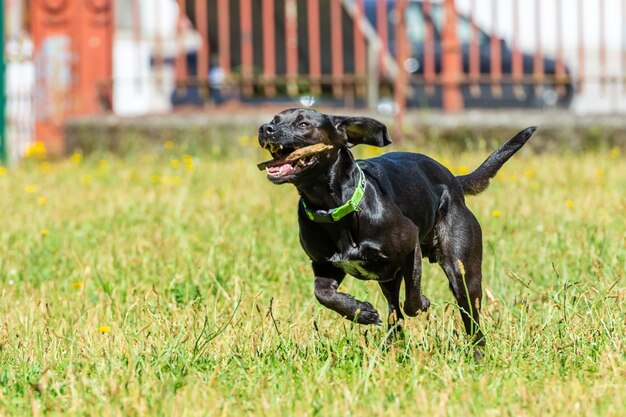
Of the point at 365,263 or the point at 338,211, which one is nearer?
the point at 338,211

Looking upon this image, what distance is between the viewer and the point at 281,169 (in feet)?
12.4

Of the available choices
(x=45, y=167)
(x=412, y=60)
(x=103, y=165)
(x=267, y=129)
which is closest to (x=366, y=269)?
(x=267, y=129)

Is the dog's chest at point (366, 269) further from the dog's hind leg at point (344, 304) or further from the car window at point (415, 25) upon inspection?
the car window at point (415, 25)

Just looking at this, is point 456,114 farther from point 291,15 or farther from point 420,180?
point 420,180

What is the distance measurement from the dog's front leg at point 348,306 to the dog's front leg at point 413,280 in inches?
9.8

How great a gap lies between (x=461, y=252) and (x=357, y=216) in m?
0.57

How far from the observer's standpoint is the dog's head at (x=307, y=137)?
3.81 m

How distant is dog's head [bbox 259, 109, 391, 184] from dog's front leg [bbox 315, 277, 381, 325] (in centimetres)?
43

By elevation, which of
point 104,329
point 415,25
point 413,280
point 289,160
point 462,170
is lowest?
point 104,329

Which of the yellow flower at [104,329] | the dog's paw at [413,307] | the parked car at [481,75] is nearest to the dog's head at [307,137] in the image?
the dog's paw at [413,307]

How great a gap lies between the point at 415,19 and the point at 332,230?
1080cm

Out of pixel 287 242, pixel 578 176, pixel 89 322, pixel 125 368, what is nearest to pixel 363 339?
pixel 125 368

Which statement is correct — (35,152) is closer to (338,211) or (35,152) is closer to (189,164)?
(189,164)

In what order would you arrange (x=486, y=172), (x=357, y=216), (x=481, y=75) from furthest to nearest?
1. (x=481, y=75)
2. (x=486, y=172)
3. (x=357, y=216)
